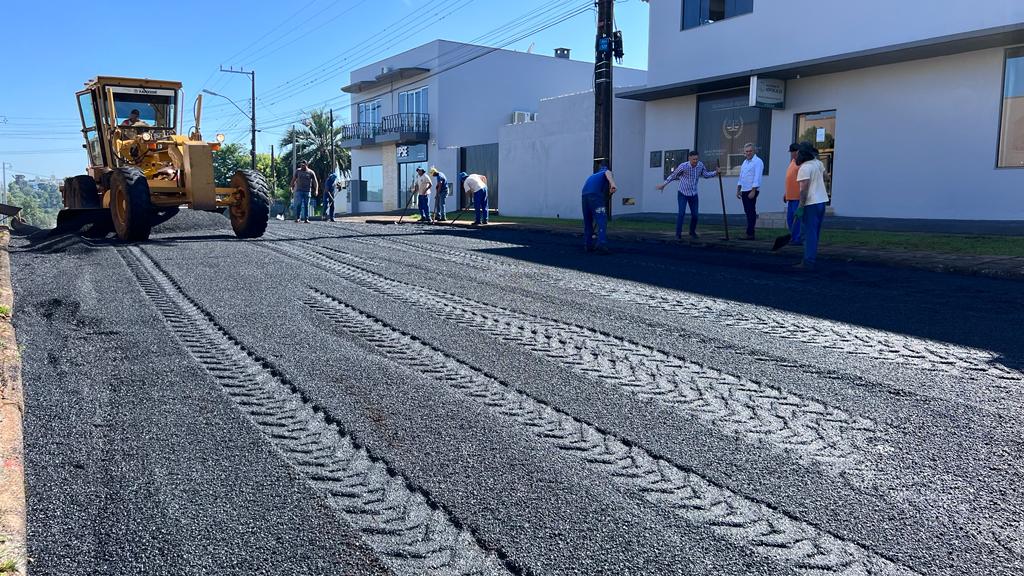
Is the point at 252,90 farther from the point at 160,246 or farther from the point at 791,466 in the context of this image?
the point at 791,466

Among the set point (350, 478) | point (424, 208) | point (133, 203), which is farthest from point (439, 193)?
point (350, 478)

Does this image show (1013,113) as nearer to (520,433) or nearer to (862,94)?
(862,94)

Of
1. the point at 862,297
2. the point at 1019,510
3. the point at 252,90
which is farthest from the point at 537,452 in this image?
the point at 252,90

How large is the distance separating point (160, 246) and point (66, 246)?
1303 mm

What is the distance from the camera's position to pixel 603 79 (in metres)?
16.9

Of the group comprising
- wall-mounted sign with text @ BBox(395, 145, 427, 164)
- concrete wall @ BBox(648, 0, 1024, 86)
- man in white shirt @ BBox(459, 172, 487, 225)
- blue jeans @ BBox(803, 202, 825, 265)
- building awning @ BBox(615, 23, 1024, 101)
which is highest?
concrete wall @ BBox(648, 0, 1024, 86)

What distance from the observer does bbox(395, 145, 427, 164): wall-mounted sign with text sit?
37.8 metres

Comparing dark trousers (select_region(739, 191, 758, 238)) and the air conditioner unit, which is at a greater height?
the air conditioner unit

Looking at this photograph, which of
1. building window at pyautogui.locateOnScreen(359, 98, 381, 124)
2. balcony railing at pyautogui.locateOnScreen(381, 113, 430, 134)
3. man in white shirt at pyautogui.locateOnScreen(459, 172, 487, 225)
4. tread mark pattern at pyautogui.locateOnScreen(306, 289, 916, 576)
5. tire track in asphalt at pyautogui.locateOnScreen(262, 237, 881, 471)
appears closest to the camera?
tread mark pattern at pyautogui.locateOnScreen(306, 289, 916, 576)

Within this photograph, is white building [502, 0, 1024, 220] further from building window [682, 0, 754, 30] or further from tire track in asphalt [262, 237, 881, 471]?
tire track in asphalt [262, 237, 881, 471]

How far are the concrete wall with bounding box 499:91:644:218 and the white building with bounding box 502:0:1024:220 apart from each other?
73cm

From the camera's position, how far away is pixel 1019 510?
2873 mm

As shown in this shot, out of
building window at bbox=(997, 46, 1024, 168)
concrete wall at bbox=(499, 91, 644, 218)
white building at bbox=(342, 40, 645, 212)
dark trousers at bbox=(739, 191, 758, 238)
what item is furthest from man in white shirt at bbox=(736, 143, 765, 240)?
white building at bbox=(342, 40, 645, 212)

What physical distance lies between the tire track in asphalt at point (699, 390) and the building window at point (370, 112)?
36.9 metres
